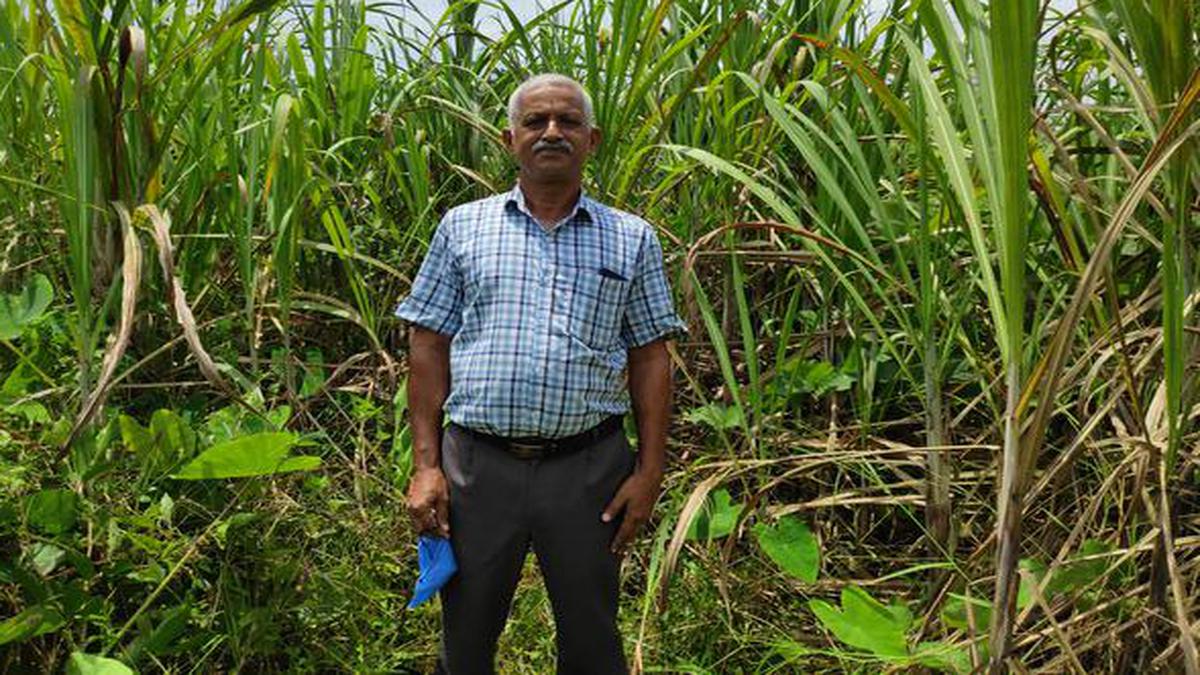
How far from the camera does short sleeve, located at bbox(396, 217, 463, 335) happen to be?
5.31ft

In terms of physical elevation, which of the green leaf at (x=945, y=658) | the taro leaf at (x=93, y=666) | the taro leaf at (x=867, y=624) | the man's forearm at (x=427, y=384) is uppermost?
the man's forearm at (x=427, y=384)

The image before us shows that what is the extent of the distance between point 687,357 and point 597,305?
2.23 feet

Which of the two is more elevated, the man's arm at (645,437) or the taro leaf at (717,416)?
the man's arm at (645,437)

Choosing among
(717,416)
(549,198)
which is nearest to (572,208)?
(549,198)

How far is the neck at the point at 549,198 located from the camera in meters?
1.58

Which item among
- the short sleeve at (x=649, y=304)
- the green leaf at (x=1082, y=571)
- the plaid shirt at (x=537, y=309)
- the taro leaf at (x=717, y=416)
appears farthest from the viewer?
the taro leaf at (x=717, y=416)

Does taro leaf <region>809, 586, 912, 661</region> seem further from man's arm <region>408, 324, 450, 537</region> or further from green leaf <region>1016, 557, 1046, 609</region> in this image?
man's arm <region>408, 324, 450, 537</region>

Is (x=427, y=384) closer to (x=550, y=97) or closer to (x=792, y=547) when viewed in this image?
(x=550, y=97)

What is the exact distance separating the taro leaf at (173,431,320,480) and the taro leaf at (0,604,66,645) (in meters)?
0.25

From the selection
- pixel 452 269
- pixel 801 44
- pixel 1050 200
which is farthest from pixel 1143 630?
pixel 801 44

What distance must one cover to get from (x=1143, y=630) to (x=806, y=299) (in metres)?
1.03

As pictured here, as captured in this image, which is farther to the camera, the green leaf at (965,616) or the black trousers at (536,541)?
the black trousers at (536,541)

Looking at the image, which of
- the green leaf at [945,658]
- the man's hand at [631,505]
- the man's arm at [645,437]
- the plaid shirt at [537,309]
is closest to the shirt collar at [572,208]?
the plaid shirt at [537,309]

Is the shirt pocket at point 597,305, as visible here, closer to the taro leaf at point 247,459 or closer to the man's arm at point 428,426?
the man's arm at point 428,426
